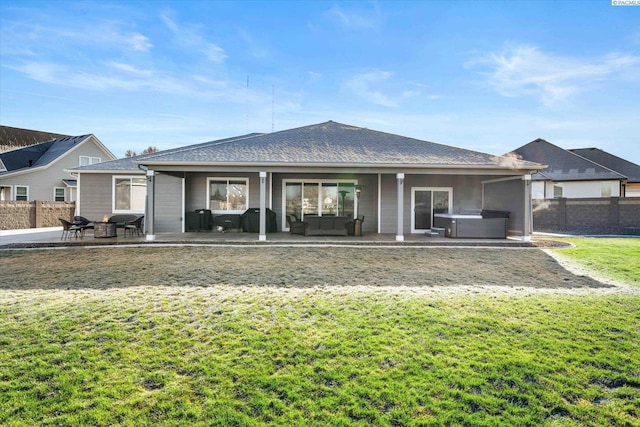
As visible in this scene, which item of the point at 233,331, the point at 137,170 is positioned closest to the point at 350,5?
the point at 137,170

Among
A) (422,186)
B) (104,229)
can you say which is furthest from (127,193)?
(422,186)

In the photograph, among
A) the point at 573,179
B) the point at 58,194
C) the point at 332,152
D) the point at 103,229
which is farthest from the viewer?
the point at 573,179

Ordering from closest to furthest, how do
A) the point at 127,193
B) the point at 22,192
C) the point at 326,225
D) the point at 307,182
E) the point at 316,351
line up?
the point at 316,351
the point at 326,225
the point at 127,193
the point at 307,182
the point at 22,192

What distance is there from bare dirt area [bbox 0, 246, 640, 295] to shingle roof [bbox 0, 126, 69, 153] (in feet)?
77.7

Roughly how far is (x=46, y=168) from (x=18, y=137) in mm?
9532

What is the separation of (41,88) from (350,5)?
72.4 ft

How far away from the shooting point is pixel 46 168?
21578 mm

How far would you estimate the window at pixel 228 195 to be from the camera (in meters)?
13.9

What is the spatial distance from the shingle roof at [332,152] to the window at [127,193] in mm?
2343

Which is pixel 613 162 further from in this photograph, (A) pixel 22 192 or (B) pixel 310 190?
(A) pixel 22 192

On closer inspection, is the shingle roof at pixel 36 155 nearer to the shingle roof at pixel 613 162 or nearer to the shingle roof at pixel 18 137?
the shingle roof at pixel 18 137

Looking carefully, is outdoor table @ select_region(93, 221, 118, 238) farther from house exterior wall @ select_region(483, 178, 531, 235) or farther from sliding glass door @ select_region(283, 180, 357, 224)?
house exterior wall @ select_region(483, 178, 531, 235)

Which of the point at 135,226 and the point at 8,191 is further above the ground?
the point at 8,191

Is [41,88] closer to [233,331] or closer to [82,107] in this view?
[82,107]
